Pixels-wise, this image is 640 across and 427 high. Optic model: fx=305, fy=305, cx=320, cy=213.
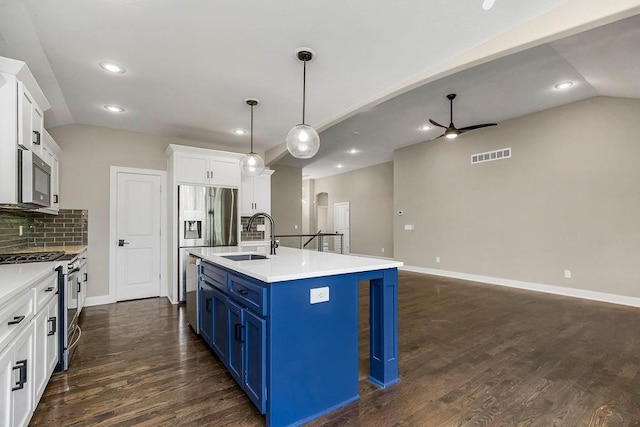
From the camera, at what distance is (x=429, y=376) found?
235 centimetres

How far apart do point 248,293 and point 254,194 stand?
4.06 metres

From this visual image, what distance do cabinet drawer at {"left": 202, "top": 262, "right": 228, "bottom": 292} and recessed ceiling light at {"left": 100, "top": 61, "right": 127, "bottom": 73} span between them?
207 cm

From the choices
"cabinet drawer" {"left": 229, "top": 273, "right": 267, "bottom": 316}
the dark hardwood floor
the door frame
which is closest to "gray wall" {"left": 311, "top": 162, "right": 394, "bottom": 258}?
the dark hardwood floor

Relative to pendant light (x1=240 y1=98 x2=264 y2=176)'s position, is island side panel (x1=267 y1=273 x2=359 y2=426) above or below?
below

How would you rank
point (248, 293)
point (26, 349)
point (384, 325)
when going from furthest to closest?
point (384, 325)
point (248, 293)
point (26, 349)

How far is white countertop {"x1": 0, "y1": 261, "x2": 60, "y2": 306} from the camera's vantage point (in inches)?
54.5

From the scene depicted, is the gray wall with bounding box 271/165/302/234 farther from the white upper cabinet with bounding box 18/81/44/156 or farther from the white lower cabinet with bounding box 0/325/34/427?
the white lower cabinet with bounding box 0/325/34/427

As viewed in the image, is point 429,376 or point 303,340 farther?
point 429,376

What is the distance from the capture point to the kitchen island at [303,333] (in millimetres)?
1710

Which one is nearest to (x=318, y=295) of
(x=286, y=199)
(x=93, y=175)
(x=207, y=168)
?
(x=207, y=168)

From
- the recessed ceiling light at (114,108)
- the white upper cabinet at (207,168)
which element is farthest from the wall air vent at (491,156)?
the recessed ceiling light at (114,108)

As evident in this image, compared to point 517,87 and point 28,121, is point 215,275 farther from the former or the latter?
point 517,87

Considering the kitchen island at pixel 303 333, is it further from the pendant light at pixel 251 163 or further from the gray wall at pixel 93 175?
the gray wall at pixel 93 175

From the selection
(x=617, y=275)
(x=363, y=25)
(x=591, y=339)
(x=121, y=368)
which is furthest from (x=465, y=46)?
(x=617, y=275)
